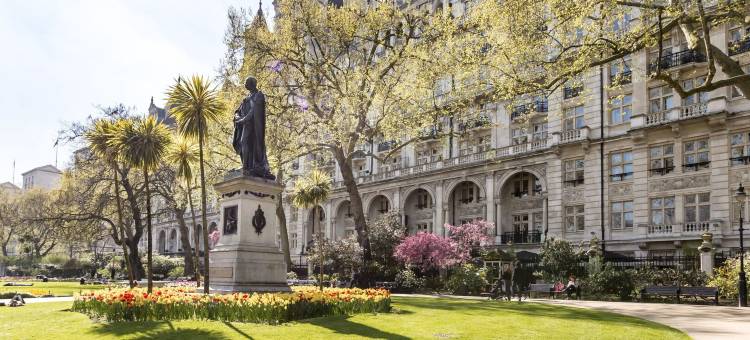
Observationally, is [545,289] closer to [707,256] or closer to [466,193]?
[707,256]

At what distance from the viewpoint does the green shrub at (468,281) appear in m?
32.1

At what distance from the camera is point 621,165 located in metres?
40.0

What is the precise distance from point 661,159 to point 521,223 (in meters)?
12.2

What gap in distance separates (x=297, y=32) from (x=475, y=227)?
1950 centimetres

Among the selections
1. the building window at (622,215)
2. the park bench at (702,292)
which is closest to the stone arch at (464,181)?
the building window at (622,215)

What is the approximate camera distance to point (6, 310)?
17484 millimetres

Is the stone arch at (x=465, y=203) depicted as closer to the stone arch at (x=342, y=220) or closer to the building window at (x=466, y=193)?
the building window at (x=466, y=193)

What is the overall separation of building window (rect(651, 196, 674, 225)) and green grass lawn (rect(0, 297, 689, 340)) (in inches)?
909

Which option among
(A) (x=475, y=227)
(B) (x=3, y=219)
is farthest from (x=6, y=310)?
(B) (x=3, y=219)

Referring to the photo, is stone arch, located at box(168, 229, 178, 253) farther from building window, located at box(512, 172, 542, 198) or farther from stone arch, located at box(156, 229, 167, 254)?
building window, located at box(512, 172, 542, 198)

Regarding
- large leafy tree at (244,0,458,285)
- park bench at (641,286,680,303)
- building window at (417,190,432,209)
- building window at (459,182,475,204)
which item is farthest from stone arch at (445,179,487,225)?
park bench at (641,286,680,303)

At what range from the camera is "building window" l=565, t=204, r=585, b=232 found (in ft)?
138

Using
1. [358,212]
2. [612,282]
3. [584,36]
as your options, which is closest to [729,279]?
[612,282]

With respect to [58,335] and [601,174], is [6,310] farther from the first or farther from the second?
[601,174]
